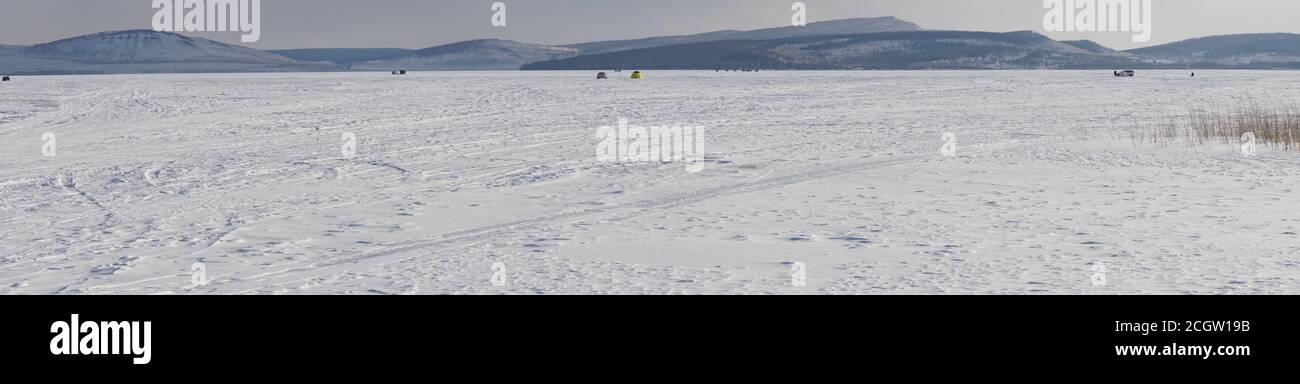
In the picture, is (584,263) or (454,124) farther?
(454,124)

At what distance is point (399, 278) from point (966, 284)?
3.47 metres

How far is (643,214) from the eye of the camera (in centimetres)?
1110

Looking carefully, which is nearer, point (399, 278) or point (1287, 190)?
point (399, 278)

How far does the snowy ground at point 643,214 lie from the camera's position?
7.81 metres

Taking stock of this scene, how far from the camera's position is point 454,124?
2423 centimetres

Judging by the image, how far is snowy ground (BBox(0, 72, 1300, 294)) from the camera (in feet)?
25.6

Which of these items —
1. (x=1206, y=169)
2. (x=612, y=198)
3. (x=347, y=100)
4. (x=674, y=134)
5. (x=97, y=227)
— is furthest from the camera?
(x=347, y=100)

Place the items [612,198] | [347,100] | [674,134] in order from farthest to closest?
[347,100] < [674,134] < [612,198]
